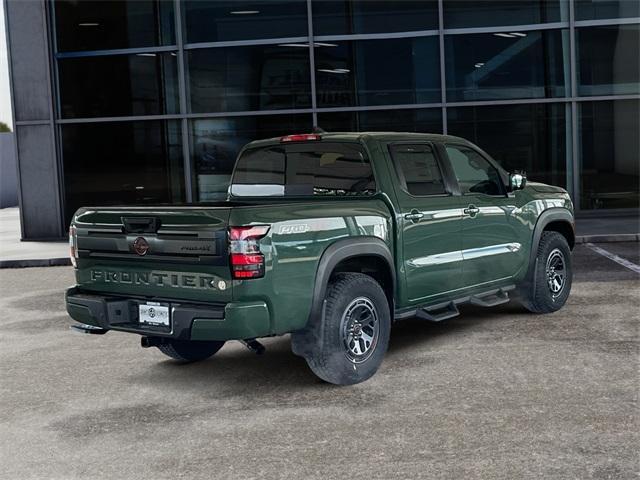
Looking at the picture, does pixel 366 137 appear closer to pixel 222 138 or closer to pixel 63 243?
pixel 222 138

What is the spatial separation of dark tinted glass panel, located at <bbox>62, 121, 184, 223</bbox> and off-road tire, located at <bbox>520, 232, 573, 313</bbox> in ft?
33.9

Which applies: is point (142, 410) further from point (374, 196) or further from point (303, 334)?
point (374, 196)

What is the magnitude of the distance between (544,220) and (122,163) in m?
11.1

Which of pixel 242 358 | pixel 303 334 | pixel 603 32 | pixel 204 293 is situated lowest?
pixel 242 358

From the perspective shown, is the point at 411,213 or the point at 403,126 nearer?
the point at 411,213

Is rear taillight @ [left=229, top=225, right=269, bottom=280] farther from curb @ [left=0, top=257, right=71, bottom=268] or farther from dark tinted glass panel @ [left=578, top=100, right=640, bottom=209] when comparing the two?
dark tinted glass panel @ [left=578, top=100, right=640, bottom=209]

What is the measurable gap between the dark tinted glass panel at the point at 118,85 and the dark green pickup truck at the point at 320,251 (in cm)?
1055

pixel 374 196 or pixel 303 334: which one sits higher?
pixel 374 196

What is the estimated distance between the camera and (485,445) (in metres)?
4.52

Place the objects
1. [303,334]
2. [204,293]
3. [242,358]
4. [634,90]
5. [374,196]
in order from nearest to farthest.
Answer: [204,293], [303,334], [374,196], [242,358], [634,90]

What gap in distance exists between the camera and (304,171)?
674cm

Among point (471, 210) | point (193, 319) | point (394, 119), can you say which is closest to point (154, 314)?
point (193, 319)

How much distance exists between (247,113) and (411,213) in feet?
35.5

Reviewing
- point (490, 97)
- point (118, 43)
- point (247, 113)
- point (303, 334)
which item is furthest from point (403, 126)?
point (303, 334)
